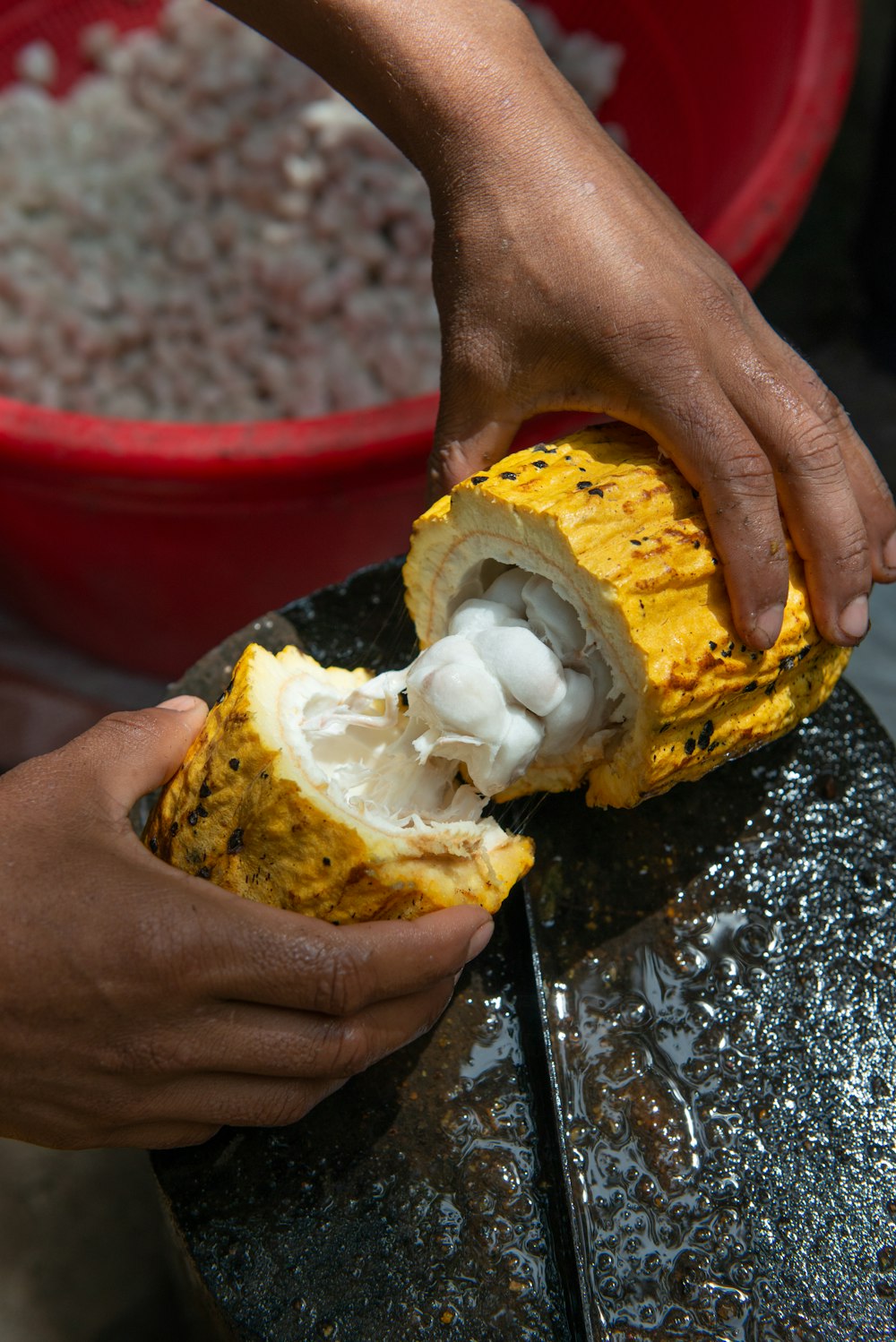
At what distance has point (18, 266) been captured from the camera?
8.14 ft

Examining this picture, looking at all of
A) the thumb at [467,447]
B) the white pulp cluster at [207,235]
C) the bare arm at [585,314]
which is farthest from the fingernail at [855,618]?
the white pulp cluster at [207,235]

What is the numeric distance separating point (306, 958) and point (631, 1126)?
0.44 m

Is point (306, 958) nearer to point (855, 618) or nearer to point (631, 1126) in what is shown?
point (631, 1126)

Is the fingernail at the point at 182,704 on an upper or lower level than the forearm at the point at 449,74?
lower

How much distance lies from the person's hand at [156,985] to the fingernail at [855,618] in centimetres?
52

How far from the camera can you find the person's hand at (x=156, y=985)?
3.12 feet

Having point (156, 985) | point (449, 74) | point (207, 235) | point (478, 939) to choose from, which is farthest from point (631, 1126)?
point (207, 235)

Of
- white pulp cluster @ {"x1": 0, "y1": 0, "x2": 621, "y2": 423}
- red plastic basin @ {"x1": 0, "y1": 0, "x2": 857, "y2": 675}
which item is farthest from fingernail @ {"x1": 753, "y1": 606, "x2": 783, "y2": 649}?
white pulp cluster @ {"x1": 0, "y1": 0, "x2": 621, "y2": 423}

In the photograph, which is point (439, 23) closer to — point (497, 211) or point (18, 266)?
point (497, 211)

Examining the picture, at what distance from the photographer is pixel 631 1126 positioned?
1.17m

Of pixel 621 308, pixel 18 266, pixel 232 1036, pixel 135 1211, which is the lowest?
pixel 135 1211

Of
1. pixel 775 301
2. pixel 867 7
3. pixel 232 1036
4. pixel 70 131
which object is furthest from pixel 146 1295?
pixel 867 7

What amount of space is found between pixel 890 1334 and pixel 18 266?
2.55m

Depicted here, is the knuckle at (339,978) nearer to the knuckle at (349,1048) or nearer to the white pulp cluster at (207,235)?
the knuckle at (349,1048)
